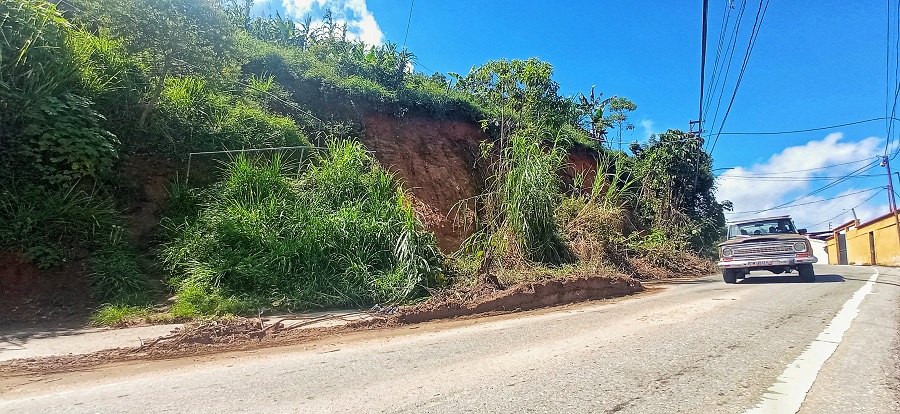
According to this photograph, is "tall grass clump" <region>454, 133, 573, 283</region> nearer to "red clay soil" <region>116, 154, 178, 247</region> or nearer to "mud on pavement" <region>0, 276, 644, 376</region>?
"mud on pavement" <region>0, 276, 644, 376</region>

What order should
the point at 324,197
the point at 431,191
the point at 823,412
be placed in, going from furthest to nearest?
1. the point at 431,191
2. the point at 324,197
3. the point at 823,412

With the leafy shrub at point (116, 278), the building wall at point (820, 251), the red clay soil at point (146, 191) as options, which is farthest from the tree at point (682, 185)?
the building wall at point (820, 251)

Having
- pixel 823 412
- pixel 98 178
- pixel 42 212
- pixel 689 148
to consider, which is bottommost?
pixel 823 412

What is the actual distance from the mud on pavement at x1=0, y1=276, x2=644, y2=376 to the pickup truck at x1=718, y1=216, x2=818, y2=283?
5.33 m

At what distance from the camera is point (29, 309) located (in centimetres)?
685

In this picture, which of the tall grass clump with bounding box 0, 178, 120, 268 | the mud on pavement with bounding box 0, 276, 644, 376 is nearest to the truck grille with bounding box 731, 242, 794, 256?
the mud on pavement with bounding box 0, 276, 644, 376

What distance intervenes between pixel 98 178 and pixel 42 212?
113 cm

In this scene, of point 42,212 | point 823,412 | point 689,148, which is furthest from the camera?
point 689,148

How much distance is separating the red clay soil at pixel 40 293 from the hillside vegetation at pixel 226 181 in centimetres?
14

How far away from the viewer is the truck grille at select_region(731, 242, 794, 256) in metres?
12.9

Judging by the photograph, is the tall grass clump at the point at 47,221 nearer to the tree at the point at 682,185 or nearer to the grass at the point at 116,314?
the grass at the point at 116,314

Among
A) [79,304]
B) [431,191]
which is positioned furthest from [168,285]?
[431,191]

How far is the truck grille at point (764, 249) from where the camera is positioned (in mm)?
12922

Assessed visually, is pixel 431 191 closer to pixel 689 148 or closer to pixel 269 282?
pixel 269 282
